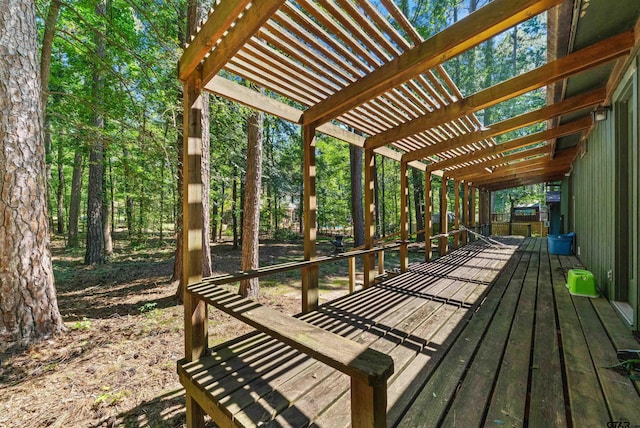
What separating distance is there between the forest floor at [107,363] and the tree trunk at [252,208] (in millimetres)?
577

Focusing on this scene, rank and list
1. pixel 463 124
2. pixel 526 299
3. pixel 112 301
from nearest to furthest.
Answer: pixel 526 299 < pixel 463 124 < pixel 112 301

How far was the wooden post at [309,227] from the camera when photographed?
361 cm

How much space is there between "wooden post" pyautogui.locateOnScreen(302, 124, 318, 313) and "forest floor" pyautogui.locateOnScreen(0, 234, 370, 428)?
4.46 ft

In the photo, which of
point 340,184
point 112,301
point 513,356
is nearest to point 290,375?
point 513,356

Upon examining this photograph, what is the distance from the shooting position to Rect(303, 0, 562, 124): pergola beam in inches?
79.4

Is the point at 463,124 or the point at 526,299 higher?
the point at 463,124

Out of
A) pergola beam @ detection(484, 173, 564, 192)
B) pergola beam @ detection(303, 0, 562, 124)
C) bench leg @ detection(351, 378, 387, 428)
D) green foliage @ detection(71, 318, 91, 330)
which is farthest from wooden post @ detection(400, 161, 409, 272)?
pergola beam @ detection(484, 173, 564, 192)

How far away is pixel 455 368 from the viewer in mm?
2127

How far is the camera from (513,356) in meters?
2.28

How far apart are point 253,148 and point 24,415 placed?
4.67m

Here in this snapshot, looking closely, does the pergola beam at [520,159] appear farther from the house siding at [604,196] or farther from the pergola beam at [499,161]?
the house siding at [604,196]

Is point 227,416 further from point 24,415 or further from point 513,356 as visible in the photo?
point 513,356

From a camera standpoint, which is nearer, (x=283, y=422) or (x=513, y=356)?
(x=283, y=422)

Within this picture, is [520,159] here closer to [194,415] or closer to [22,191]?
[194,415]
